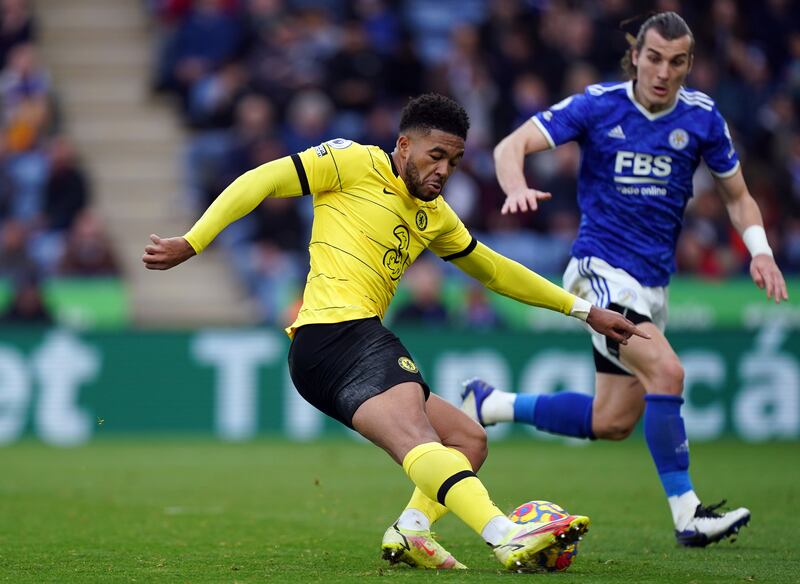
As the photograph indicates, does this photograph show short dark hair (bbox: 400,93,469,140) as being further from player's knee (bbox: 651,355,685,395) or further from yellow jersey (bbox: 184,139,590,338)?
player's knee (bbox: 651,355,685,395)

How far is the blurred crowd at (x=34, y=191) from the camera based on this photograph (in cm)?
1579

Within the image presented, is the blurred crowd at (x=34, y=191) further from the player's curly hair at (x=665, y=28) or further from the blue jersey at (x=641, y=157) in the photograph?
the player's curly hair at (x=665, y=28)

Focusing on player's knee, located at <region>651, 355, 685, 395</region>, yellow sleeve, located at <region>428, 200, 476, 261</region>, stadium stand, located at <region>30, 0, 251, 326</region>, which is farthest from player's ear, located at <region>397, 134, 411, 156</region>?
stadium stand, located at <region>30, 0, 251, 326</region>

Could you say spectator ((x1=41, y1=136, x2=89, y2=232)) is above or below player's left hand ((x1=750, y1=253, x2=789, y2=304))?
below

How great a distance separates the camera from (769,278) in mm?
6961

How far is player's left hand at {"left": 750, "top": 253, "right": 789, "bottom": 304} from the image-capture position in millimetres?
6941

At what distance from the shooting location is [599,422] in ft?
25.5

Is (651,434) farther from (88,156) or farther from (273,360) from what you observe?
(88,156)

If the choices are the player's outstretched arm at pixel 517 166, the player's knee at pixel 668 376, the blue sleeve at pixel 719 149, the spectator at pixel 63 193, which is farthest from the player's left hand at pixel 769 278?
the spectator at pixel 63 193

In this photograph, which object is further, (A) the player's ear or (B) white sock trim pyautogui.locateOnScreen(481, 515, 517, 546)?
(A) the player's ear

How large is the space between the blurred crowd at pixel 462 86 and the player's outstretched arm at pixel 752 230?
8.35 meters

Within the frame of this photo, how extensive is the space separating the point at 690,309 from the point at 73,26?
10.7 metres

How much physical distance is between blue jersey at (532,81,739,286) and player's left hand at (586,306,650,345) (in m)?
1.20

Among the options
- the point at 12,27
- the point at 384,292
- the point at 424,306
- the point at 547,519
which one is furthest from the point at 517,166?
the point at 12,27
